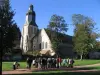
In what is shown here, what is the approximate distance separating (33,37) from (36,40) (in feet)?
10.0

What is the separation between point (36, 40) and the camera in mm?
112688

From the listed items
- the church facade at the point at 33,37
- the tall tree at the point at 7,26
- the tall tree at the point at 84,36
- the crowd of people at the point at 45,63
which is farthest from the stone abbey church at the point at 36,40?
the tall tree at the point at 7,26

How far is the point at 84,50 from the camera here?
8712 cm

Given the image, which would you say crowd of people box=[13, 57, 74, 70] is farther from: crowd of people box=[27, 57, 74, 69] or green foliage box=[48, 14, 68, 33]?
green foliage box=[48, 14, 68, 33]

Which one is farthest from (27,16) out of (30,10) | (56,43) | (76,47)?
(76,47)

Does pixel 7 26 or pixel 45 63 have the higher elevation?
pixel 7 26

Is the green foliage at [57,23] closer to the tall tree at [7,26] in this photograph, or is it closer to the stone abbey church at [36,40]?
the stone abbey church at [36,40]

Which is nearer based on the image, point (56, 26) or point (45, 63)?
point (45, 63)

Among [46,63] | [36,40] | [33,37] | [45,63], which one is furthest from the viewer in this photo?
[33,37]

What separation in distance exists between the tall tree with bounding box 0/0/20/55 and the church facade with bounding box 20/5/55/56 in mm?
68883

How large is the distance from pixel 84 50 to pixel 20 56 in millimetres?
21652

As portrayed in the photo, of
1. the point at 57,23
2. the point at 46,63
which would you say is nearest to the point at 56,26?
the point at 57,23

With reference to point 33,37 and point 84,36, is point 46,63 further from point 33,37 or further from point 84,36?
point 33,37

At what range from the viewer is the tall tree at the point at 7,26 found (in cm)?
3203
